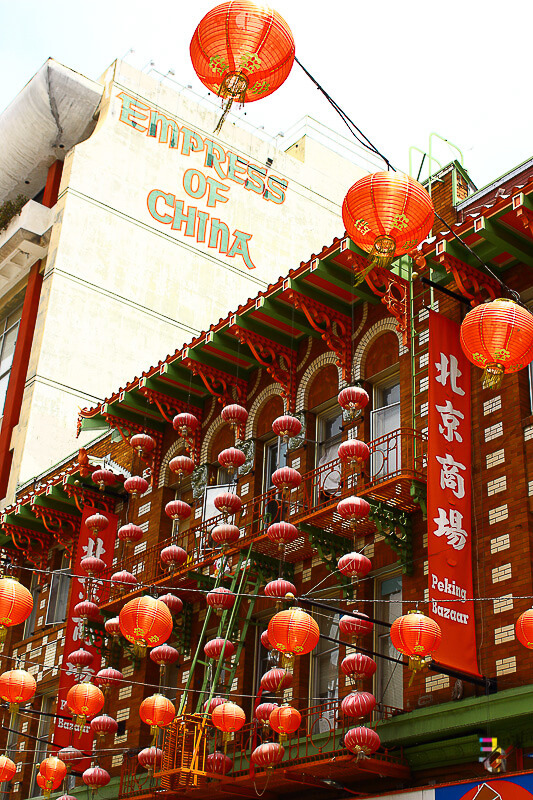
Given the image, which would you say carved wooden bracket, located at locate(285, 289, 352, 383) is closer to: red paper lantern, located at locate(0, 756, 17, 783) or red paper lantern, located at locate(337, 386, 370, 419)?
red paper lantern, located at locate(337, 386, 370, 419)

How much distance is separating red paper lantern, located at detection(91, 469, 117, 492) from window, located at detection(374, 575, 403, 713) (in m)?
8.88

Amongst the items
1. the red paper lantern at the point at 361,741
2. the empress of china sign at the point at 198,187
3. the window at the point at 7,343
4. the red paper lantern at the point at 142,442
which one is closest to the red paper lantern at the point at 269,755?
the red paper lantern at the point at 361,741

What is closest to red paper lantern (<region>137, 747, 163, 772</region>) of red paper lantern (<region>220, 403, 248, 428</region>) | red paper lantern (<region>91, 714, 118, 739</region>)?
red paper lantern (<region>91, 714, 118, 739</region>)

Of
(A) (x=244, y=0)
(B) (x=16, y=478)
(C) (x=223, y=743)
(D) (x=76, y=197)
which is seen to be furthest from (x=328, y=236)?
(A) (x=244, y=0)

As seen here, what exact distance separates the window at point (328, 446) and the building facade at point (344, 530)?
52mm

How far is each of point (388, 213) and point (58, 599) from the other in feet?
61.4

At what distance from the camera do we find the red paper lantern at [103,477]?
25.8 m

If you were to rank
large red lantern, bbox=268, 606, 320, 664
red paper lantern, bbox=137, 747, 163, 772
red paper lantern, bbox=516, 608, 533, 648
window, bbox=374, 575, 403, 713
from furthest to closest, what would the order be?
red paper lantern, bbox=137, 747, 163, 772, window, bbox=374, 575, 403, 713, large red lantern, bbox=268, 606, 320, 664, red paper lantern, bbox=516, 608, 533, 648

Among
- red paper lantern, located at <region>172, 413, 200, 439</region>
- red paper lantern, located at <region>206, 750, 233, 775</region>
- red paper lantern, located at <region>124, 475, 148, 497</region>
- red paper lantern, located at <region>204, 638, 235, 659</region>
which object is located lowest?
red paper lantern, located at <region>206, 750, 233, 775</region>

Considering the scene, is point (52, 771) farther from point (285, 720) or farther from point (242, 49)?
point (242, 49)

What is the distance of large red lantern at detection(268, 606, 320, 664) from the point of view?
1631 centimetres

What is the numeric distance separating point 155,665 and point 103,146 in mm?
20761

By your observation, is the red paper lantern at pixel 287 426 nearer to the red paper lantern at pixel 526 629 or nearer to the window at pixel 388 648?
the window at pixel 388 648

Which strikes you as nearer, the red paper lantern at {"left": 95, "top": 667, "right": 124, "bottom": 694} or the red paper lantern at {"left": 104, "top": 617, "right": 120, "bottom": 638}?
the red paper lantern at {"left": 104, "top": 617, "right": 120, "bottom": 638}
